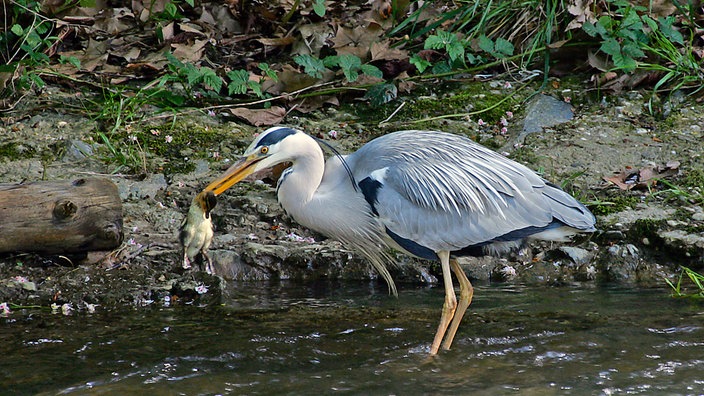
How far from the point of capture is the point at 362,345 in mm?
4586

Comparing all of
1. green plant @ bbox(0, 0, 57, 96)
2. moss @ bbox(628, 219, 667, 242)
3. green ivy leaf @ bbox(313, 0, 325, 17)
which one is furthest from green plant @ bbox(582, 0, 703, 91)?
green plant @ bbox(0, 0, 57, 96)

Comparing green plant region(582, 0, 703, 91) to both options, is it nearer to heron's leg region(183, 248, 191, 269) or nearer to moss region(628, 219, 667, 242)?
moss region(628, 219, 667, 242)

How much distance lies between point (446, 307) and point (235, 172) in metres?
1.28

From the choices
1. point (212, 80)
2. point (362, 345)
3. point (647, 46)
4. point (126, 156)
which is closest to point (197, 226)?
point (362, 345)

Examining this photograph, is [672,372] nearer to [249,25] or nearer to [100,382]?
[100,382]

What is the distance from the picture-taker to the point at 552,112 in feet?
23.6

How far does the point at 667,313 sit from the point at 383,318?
147 centimetres

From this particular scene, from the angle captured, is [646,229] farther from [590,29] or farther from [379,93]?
[379,93]

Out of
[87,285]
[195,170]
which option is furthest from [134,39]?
[87,285]

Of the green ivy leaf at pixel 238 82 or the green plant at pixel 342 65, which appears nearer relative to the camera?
the green ivy leaf at pixel 238 82

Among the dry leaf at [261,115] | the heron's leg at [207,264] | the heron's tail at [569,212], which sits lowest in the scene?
the heron's leg at [207,264]

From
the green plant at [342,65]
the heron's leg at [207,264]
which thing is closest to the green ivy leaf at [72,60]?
the green plant at [342,65]

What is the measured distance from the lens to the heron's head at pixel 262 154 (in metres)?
4.91

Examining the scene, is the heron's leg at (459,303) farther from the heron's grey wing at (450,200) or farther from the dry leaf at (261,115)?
the dry leaf at (261,115)
